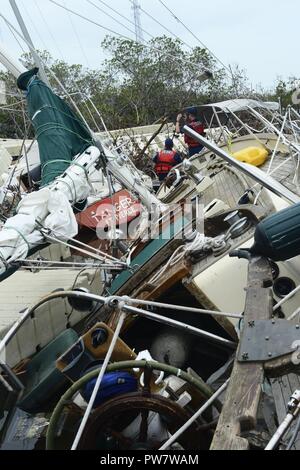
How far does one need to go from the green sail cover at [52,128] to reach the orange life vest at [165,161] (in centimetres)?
530

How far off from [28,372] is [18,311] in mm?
793

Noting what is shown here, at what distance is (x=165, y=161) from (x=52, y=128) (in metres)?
5.93

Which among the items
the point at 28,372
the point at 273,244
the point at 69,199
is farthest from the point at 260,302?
the point at 69,199

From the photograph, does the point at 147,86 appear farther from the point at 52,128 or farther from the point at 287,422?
the point at 287,422

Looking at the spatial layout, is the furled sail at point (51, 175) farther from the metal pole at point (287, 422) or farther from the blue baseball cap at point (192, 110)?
the blue baseball cap at point (192, 110)

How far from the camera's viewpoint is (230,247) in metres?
4.28

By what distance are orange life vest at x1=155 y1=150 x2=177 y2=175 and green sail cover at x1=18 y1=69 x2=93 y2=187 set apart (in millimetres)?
5300

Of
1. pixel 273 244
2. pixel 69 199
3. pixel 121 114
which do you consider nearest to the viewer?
pixel 273 244

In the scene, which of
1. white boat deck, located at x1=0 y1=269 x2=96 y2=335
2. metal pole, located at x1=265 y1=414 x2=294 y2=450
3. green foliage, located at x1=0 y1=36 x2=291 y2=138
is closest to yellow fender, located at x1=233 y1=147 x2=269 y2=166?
white boat deck, located at x1=0 y1=269 x2=96 y2=335

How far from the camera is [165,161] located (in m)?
12.0

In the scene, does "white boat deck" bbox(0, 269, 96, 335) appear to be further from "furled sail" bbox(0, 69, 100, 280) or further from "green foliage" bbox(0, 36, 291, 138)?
"green foliage" bbox(0, 36, 291, 138)

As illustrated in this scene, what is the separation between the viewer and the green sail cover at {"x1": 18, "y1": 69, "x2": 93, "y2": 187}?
5980 mm

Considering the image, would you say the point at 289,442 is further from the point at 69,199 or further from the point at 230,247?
the point at 69,199

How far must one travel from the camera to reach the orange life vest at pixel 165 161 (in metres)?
11.9
